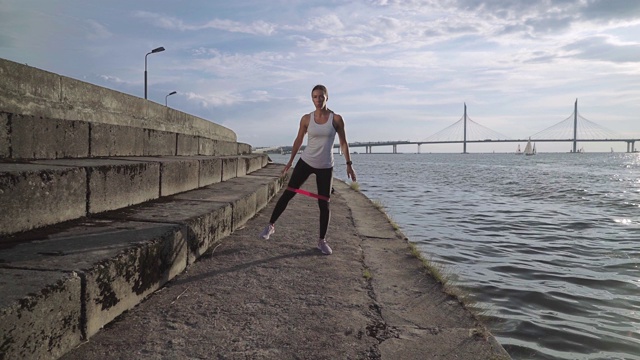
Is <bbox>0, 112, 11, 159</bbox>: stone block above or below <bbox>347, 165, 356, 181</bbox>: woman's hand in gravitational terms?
above

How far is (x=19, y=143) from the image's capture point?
3.05m

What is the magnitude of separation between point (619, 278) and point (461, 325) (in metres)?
3.24

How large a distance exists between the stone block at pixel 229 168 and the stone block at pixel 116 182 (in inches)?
106

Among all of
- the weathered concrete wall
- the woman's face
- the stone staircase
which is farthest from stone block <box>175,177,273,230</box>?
the weathered concrete wall

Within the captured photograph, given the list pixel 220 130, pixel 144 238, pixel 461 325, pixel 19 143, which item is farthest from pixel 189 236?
pixel 220 130

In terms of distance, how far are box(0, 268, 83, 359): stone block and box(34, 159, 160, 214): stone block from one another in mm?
1194

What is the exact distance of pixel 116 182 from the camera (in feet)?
10.6

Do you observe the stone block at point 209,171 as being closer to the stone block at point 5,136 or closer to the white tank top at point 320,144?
the white tank top at point 320,144

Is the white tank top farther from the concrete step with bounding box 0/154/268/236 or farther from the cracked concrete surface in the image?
the concrete step with bounding box 0/154/268/236

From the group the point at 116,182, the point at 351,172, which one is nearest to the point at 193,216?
the point at 116,182

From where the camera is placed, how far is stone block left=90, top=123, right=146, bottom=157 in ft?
13.1

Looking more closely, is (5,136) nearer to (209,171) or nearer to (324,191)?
(324,191)

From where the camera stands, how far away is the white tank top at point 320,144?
4.00 metres

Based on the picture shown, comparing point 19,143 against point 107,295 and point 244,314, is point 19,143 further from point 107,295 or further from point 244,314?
point 244,314
